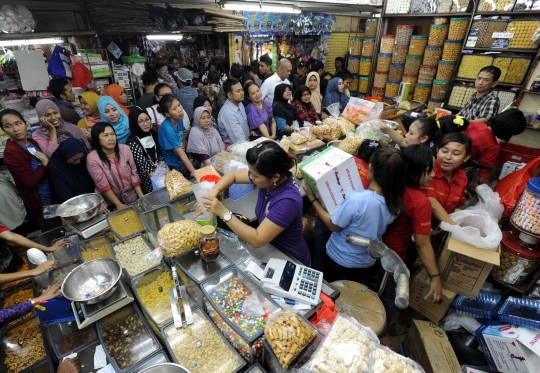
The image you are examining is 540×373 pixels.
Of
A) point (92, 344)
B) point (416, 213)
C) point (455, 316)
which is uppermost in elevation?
point (416, 213)

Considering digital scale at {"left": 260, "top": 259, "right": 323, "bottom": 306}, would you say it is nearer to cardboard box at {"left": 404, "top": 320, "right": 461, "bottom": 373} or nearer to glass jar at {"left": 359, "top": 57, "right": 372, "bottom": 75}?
cardboard box at {"left": 404, "top": 320, "right": 461, "bottom": 373}

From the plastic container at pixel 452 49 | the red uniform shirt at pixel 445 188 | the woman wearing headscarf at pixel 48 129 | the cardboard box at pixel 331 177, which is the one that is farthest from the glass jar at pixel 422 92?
the woman wearing headscarf at pixel 48 129

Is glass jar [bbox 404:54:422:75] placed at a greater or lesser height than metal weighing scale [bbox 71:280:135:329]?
greater

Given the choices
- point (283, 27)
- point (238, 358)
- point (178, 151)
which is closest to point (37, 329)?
point (238, 358)

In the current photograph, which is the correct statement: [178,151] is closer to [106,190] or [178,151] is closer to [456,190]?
[106,190]

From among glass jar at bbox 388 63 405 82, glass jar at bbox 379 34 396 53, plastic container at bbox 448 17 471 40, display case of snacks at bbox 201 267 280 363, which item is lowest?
display case of snacks at bbox 201 267 280 363

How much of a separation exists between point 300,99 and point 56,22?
→ 165 inches

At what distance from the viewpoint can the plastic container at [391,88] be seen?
23.2 feet

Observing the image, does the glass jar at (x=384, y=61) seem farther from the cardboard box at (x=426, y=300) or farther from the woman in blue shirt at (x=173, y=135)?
the cardboard box at (x=426, y=300)

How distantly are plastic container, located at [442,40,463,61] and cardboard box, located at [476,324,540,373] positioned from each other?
564 centimetres

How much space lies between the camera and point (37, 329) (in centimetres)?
193

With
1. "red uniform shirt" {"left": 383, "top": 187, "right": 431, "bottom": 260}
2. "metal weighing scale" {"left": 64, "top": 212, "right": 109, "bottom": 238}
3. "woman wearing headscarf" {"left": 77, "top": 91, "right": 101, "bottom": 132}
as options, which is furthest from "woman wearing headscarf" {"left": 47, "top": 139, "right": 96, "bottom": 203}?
"red uniform shirt" {"left": 383, "top": 187, "right": 431, "bottom": 260}

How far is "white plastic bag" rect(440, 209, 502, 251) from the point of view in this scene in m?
2.10

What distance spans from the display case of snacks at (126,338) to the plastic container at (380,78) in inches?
298
